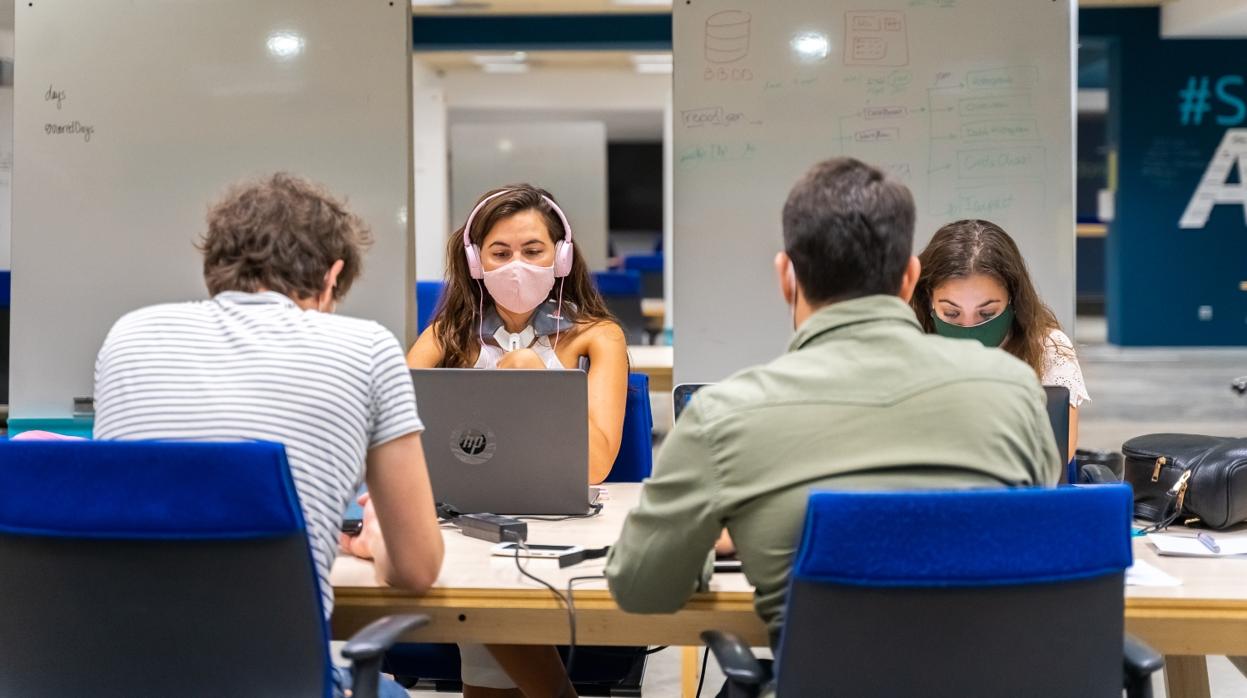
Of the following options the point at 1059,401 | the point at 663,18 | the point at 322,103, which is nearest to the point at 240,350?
the point at 1059,401

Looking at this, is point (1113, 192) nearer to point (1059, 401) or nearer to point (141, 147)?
point (141, 147)

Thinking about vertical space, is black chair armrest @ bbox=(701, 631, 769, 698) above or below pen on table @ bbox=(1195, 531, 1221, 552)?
below

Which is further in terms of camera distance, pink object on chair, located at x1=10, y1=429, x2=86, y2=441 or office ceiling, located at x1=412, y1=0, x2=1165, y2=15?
office ceiling, located at x1=412, y1=0, x2=1165, y2=15

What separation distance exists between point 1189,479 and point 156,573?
167cm

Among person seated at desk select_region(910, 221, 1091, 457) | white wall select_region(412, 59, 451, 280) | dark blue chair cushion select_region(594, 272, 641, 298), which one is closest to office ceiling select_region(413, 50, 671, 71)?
white wall select_region(412, 59, 451, 280)

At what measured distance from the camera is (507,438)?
215 centimetres

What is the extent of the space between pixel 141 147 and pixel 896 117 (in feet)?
8.24

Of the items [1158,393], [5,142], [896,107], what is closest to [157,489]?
[896,107]

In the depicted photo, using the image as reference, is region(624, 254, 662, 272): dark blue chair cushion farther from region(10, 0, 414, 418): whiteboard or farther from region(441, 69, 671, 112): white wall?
region(10, 0, 414, 418): whiteboard

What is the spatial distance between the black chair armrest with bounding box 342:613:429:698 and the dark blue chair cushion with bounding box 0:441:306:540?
177 mm

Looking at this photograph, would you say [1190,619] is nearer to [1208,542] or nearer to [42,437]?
[1208,542]

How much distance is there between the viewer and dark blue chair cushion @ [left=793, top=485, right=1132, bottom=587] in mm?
1334

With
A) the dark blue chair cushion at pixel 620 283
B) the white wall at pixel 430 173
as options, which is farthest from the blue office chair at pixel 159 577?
the white wall at pixel 430 173

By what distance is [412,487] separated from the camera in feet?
5.51
